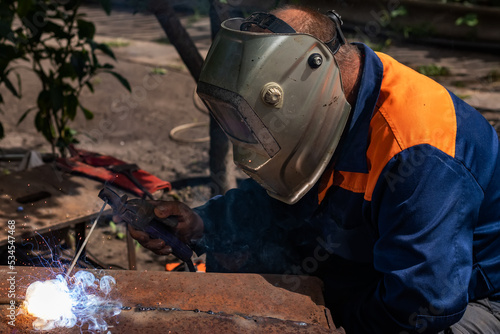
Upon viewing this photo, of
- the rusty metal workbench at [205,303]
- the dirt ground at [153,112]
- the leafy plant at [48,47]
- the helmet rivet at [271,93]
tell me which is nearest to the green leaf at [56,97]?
the leafy plant at [48,47]

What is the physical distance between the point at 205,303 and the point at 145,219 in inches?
19.3

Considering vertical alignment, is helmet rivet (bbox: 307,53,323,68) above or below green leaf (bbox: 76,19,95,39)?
above

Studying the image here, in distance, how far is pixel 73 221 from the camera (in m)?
2.56

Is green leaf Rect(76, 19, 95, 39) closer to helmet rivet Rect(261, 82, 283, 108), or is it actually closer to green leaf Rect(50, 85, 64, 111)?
green leaf Rect(50, 85, 64, 111)

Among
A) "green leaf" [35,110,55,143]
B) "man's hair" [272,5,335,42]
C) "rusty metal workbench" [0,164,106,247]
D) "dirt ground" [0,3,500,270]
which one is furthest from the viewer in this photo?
"dirt ground" [0,3,500,270]

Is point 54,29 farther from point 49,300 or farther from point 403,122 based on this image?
point 403,122

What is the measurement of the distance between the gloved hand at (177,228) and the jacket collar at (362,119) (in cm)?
67

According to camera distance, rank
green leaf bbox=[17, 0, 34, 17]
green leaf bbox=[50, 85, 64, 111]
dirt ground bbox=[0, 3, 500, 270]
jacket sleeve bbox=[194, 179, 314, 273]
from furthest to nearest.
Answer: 1. dirt ground bbox=[0, 3, 500, 270]
2. green leaf bbox=[50, 85, 64, 111]
3. green leaf bbox=[17, 0, 34, 17]
4. jacket sleeve bbox=[194, 179, 314, 273]

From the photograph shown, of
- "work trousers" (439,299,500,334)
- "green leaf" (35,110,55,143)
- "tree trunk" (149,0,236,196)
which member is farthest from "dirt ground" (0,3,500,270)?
"work trousers" (439,299,500,334)

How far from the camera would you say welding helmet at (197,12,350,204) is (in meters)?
1.59

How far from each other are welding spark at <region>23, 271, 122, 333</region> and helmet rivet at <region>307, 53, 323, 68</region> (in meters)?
0.92

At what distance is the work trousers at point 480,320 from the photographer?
1.71 meters

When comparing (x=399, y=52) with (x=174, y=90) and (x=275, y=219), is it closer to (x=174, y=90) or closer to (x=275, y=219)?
(x=174, y=90)

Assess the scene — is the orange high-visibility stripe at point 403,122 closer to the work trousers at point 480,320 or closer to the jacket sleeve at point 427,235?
the jacket sleeve at point 427,235
